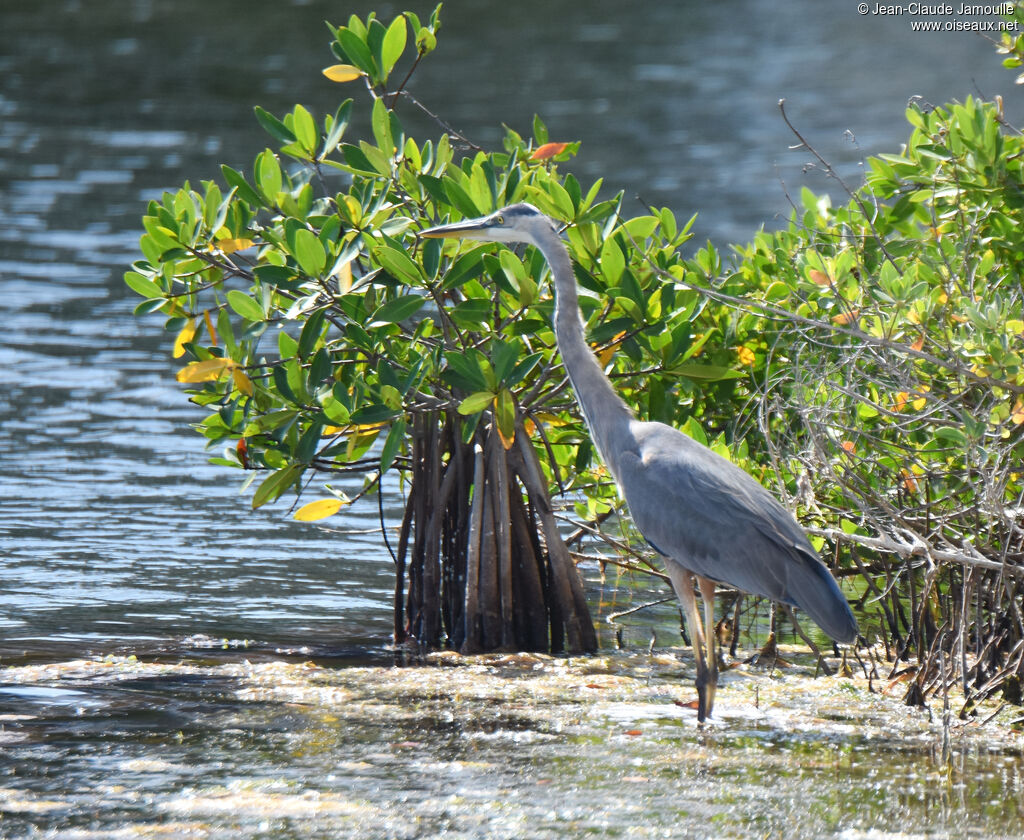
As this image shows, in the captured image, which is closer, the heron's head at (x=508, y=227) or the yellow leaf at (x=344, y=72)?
the heron's head at (x=508, y=227)

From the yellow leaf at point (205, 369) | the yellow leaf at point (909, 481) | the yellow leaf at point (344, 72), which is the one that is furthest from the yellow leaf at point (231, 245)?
the yellow leaf at point (909, 481)

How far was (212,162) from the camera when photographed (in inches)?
926

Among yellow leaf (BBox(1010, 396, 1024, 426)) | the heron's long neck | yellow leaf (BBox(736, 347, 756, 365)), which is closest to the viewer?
yellow leaf (BBox(1010, 396, 1024, 426))

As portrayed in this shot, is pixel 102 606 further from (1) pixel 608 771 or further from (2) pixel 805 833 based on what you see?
(2) pixel 805 833

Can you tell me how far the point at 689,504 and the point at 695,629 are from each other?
0.56 m

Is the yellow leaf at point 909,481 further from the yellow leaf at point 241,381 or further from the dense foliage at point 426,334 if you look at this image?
the yellow leaf at point 241,381

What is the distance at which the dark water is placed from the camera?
855 centimetres

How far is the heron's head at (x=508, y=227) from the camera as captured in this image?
627 centimetres

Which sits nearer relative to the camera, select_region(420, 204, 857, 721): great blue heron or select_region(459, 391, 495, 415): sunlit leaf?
select_region(420, 204, 857, 721): great blue heron

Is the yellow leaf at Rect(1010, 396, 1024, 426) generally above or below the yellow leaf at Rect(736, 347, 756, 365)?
below

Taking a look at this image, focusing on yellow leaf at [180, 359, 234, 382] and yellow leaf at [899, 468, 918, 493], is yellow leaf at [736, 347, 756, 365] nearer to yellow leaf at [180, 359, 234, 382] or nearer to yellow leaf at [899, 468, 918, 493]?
yellow leaf at [899, 468, 918, 493]

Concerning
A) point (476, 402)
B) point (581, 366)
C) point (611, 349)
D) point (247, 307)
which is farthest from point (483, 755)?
point (247, 307)

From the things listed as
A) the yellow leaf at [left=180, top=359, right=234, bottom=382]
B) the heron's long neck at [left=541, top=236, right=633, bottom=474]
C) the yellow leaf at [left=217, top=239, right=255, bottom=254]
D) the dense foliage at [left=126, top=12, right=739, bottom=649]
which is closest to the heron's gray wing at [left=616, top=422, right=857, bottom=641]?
the heron's long neck at [left=541, top=236, right=633, bottom=474]

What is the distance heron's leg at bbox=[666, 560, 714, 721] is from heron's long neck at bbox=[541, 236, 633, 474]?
0.55 metres
